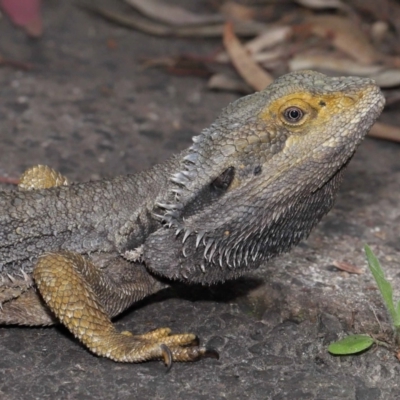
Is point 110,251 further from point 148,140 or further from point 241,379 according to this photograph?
point 148,140

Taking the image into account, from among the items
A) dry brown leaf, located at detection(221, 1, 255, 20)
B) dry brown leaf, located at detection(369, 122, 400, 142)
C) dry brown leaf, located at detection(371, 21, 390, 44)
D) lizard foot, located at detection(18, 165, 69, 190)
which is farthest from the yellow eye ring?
dry brown leaf, located at detection(221, 1, 255, 20)

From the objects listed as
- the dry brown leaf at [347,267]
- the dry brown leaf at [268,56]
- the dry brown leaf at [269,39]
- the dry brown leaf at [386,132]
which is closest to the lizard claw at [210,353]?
the dry brown leaf at [347,267]

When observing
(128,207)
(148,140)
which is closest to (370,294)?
(128,207)

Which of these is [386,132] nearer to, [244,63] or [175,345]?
[244,63]

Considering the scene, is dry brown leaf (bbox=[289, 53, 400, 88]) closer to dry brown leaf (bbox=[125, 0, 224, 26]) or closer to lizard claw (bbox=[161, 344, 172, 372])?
dry brown leaf (bbox=[125, 0, 224, 26])

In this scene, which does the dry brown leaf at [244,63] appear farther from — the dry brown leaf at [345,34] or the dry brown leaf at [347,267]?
the dry brown leaf at [347,267]
